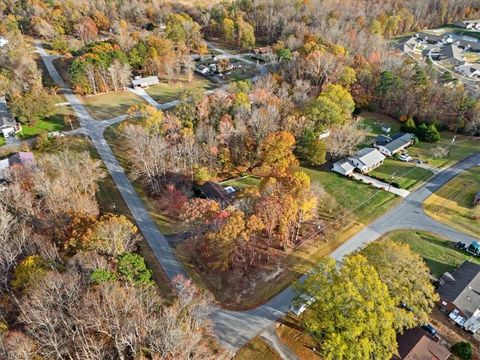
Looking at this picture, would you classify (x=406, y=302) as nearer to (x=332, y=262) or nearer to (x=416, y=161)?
(x=332, y=262)

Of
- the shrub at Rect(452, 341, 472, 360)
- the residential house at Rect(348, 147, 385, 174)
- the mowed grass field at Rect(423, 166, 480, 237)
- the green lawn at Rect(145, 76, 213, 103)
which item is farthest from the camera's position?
the green lawn at Rect(145, 76, 213, 103)

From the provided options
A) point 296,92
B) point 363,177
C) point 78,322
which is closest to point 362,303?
point 78,322

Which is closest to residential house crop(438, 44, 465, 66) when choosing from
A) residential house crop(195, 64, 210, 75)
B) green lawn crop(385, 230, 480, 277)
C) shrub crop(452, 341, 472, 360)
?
residential house crop(195, 64, 210, 75)

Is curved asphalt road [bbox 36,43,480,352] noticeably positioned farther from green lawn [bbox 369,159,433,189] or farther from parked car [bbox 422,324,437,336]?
parked car [bbox 422,324,437,336]

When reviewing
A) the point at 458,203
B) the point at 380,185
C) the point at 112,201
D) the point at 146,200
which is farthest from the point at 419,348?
the point at 112,201

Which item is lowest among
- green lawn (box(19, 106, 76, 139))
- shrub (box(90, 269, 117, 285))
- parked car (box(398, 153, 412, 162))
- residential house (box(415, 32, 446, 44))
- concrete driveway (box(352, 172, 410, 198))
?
concrete driveway (box(352, 172, 410, 198))

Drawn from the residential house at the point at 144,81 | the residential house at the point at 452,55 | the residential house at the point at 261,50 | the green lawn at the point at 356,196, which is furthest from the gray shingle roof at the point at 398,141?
the residential house at the point at 144,81

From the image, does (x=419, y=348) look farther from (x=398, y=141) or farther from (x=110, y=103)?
(x=110, y=103)
